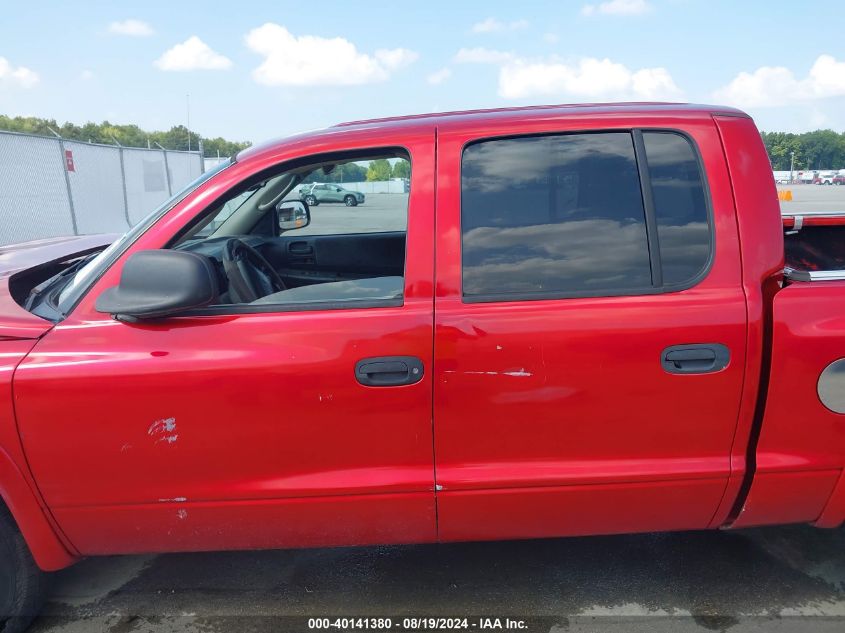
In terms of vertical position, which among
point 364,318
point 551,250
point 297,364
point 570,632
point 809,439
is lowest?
point 570,632

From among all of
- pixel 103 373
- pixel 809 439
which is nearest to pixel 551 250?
pixel 809 439

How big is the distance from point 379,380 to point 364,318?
208 millimetres

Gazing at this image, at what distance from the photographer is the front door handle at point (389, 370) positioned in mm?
2066

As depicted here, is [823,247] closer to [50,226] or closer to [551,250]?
[551,250]

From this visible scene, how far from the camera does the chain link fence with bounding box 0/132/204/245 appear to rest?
39.9 ft

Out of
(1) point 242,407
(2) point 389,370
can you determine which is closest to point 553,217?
(2) point 389,370

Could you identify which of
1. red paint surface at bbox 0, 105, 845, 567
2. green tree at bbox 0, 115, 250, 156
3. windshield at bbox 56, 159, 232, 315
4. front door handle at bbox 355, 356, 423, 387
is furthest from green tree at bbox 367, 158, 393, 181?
green tree at bbox 0, 115, 250, 156

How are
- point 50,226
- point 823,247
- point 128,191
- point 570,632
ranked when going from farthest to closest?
point 128,191 < point 50,226 < point 823,247 < point 570,632

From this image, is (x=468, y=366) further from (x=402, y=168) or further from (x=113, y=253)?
(x=113, y=253)

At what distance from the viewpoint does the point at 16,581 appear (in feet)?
7.56

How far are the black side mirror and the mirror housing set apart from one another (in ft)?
5.65

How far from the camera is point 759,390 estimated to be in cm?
210

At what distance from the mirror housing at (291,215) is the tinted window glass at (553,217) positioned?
1845mm

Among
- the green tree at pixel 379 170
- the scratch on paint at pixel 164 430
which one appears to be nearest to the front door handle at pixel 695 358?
the green tree at pixel 379 170
